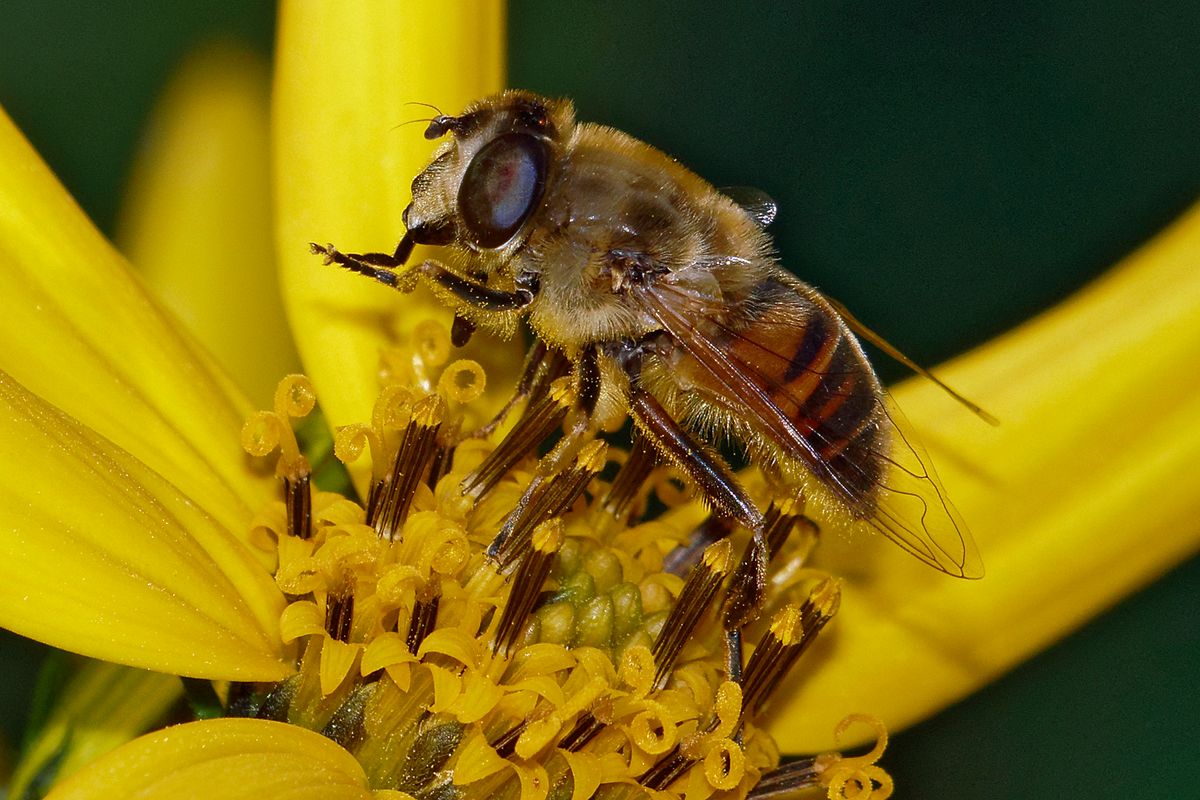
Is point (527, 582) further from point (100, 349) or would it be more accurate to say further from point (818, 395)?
point (100, 349)

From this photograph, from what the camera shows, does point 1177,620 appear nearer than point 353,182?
No

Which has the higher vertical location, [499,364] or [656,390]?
[656,390]

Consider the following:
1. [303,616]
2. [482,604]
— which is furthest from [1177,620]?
[303,616]

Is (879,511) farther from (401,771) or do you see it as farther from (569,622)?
(401,771)

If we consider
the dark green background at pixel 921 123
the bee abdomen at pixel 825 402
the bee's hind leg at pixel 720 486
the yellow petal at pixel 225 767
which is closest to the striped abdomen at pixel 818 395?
the bee abdomen at pixel 825 402

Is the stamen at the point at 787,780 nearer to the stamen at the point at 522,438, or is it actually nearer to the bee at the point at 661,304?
the bee at the point at 661,304

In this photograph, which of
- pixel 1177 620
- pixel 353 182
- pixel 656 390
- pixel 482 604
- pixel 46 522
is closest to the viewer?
pixel 46 522

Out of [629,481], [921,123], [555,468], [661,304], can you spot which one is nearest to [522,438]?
[555,468]
